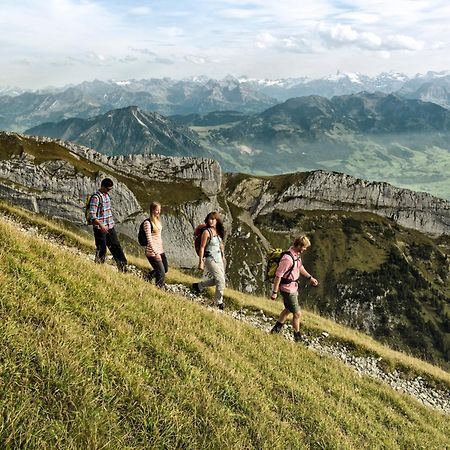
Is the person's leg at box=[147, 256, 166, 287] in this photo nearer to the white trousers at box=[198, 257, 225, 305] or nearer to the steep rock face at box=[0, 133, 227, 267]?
the white trousers at box=[198, 257, 225, 305]

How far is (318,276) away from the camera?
643 ft

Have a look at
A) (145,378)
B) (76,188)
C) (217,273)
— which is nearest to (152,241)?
(217,273)

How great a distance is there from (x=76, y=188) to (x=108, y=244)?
14890 cm

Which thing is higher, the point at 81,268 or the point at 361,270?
the point at 81,268

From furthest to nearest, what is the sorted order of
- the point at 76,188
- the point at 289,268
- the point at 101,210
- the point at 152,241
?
the point at 76,188 → the point at 101,210 → the point at 152,241 → the point at 289,268

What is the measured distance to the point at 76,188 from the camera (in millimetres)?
153875

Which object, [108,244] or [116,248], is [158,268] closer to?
[116,248]

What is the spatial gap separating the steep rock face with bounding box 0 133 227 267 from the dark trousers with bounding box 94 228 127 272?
392 ft

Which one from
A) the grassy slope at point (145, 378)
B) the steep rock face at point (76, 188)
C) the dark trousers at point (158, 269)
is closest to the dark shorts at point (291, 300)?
the grassy slope at point (145, 378)

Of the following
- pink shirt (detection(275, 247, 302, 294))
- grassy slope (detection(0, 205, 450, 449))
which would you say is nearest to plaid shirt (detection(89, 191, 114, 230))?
grassy slope (detection(0, 205, 450, 449))

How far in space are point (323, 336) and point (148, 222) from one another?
41.0 feet

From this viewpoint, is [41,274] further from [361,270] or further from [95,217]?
[361,270]

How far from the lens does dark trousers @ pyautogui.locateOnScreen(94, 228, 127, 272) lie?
15469mm

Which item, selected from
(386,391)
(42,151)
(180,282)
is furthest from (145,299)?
(42,151)
